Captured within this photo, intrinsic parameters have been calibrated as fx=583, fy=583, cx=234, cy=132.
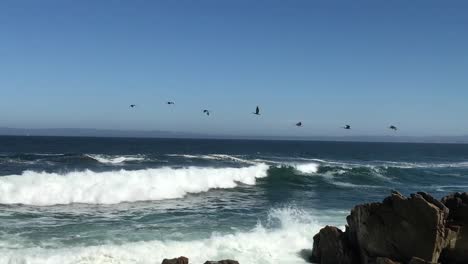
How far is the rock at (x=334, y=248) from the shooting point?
1384cm

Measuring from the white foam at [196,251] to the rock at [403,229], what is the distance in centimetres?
250

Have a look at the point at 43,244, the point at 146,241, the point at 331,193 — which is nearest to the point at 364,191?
the point at 331,193

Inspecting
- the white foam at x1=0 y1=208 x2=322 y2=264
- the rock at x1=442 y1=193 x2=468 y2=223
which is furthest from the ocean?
the rock at x1=442 y1=193 x2=468 y2=223

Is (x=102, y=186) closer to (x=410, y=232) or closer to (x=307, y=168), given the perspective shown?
(x=410, y=232)

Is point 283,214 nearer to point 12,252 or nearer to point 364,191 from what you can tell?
point 12,252

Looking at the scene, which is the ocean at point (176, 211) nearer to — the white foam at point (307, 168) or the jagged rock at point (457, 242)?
the white foam at point (307, 168)

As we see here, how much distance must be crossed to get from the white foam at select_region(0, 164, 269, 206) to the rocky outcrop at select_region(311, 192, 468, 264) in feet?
47.4

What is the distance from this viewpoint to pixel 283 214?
71.2 ft

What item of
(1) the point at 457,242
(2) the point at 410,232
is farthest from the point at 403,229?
(1) the point at 457,242

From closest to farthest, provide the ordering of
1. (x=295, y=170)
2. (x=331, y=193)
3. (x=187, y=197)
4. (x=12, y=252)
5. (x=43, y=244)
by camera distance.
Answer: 1. (x=12, y=252)
2. (x=43, y=244)
3. (x=187, y=197)
4. (x=331, y=193)
5. (x=295, y=170)

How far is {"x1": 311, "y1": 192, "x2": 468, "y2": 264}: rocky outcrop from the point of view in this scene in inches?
489

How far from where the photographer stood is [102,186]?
87.7 ft

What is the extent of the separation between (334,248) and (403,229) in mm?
1971

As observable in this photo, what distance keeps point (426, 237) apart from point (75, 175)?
20918mm
